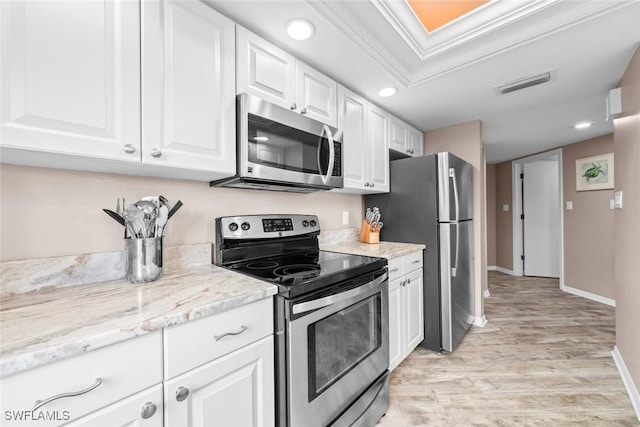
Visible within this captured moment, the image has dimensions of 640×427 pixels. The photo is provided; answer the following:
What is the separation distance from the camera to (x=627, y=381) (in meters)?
1.77

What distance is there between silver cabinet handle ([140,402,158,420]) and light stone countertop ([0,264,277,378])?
0.21 meters

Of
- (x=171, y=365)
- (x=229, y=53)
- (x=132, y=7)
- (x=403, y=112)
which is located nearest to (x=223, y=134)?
(x=229, y=53)

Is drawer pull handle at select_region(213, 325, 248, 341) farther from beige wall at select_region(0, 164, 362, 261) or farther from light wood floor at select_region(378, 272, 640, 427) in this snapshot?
light wood floor at select_region(378, 272, 640, 427)

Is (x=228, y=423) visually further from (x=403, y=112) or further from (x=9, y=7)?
(x=403, y=112)

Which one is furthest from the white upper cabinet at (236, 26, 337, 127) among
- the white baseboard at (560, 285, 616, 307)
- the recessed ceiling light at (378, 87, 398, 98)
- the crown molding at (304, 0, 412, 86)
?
the white baseboard at (560, 285, 616, 307)

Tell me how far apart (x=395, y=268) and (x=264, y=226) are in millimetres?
955

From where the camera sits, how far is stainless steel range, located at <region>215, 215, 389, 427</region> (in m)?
1.04

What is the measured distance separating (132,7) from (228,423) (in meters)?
1.54

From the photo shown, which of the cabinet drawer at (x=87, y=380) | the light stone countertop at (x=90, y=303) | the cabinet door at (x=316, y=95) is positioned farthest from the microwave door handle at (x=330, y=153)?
the cabinet drawer at (x=87, y=380)

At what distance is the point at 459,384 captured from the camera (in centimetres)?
185

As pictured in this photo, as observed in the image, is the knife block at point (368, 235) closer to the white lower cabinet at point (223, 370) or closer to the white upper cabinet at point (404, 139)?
the white upper cabinet at point (404, 139)

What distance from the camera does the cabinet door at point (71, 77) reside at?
79 centimetres

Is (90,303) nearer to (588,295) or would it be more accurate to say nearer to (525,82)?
(525,82)

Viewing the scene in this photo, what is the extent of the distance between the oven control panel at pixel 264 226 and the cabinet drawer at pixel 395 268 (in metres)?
0.57
